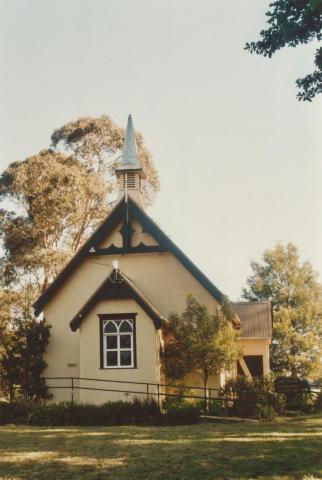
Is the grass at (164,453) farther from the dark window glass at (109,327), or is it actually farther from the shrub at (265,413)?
the dark window glass at (109,327)

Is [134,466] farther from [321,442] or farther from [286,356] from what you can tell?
[286,356]

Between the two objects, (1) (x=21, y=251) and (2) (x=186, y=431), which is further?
(1) (x=21, y=251)

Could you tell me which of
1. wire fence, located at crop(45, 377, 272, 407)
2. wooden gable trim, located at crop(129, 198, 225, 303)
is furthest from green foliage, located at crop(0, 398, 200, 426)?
wooden gable trim, located at crop(129, 198, 225, 303)

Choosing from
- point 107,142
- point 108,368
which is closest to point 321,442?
point 108,368

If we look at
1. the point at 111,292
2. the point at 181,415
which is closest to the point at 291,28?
the point at 181,415

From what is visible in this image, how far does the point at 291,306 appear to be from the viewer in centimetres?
4731

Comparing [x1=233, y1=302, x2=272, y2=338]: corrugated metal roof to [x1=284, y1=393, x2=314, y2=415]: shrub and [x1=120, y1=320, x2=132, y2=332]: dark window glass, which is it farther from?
[x1=120, y1=320, x2=132, y2=332]: dark window glass

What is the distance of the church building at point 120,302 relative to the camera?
21.1m

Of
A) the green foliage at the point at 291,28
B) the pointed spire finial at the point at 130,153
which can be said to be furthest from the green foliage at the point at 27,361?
the green foliage at the point at 291,28

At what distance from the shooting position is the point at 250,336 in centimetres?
3139

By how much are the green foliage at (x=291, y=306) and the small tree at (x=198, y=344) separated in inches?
940

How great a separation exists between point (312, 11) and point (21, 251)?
97.8 feet

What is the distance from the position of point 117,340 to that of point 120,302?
4.76 ft

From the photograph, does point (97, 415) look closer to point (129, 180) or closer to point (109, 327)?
point (109, 327)
